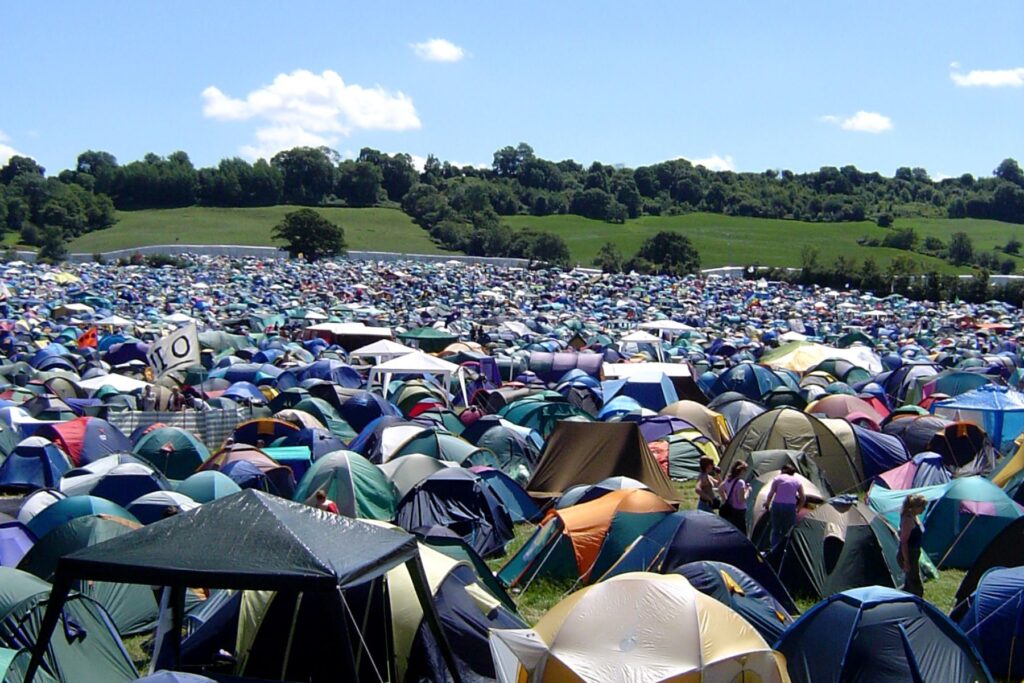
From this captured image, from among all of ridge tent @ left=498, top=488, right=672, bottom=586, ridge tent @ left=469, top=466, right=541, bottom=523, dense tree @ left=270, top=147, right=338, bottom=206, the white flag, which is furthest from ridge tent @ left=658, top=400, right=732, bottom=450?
dense tree @ left=270, top=147, right=338, bottom=206

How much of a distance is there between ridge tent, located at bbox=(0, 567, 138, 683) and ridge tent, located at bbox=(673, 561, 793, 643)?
4.06 meters

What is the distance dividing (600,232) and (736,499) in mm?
104486

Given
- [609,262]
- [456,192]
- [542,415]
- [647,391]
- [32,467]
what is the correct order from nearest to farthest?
[32,467] → [542,415] → [647,391] → [609,262] → [456,192]

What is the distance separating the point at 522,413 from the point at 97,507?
9.74 m

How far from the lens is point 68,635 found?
24.3ft

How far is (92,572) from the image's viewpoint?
19.9 feet

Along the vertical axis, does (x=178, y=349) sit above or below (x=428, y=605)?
below

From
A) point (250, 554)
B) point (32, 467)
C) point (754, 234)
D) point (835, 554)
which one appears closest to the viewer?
point (250, 554)

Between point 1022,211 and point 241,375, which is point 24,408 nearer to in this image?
point 241,375

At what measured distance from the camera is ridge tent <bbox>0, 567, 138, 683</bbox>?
7.28 m

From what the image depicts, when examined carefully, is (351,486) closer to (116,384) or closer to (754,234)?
(116,384)

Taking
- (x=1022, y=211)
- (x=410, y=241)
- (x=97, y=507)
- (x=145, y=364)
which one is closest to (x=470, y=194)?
(x=410, y=241)

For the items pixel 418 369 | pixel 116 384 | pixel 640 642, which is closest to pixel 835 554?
pixel 640 642

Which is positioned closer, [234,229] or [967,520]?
[967,520]
